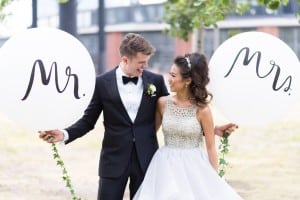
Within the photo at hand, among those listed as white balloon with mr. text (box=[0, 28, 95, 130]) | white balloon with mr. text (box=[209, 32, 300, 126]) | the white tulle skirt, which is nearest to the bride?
the white tulle skirt

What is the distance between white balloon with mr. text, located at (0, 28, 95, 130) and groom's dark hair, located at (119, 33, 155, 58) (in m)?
0.24

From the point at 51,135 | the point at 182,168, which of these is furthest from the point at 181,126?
the point at 51,135

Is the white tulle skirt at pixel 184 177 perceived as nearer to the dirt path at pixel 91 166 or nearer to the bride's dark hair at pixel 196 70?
the bride's dark hair at pixel 196 70

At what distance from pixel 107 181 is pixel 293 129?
42.0 feet

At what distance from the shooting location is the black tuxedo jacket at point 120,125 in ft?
14.3

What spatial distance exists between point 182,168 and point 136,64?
2.39ft

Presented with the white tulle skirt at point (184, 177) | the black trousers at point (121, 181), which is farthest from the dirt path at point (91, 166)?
the white tulle skirt at point (184, 177)

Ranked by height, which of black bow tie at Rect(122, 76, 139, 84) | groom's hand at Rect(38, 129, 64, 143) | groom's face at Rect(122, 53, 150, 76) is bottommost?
groom's hand at Rect(38, 129, 64, 143)

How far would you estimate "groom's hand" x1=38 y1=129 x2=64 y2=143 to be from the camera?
4.25 metres

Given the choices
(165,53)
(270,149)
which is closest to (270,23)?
(165,53)

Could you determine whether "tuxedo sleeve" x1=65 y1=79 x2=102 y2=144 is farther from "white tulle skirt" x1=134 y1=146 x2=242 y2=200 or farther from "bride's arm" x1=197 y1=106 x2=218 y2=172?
"bride's arm" x1=197 y1=106 x2=218 y2=172

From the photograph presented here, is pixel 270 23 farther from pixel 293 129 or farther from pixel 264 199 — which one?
pixel 264 199

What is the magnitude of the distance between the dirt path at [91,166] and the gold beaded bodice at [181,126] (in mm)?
3820

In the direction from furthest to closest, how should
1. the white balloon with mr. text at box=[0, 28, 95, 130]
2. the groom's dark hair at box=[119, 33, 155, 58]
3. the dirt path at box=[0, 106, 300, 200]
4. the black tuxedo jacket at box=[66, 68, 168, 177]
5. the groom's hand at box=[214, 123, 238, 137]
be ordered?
the dirt path at box=[0, 106, 300, 200] < the groom's hand at box=[214, 123, 238, 137] < the black tuxedo jacket at box=[66, 68, 168, 177] < the groom's dark hair at box=[119, 33, 155, 58] < the white balloon with mr. text at box=[0, 28, 95, 130]
